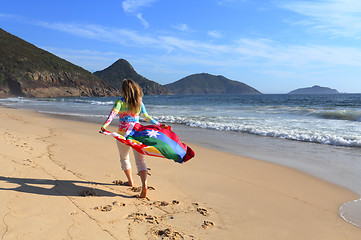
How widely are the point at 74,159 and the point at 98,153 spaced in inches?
29.1

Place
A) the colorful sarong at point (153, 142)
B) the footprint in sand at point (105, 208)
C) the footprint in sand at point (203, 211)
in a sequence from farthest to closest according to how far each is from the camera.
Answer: the colorful sarong at point (153, 142)
the footprint in sand at point (203, 211)
the footprint in sand at point (105, 208)

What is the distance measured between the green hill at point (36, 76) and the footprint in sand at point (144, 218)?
74.7 m

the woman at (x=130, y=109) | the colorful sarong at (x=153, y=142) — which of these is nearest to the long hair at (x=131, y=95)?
the woman at (x=130, y=109)

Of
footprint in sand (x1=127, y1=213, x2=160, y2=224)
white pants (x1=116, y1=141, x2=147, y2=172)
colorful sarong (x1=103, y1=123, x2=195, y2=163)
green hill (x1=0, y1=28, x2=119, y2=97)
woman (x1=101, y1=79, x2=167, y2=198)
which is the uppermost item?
green hill (x1=0, y1=28, x2=119, y2=97)

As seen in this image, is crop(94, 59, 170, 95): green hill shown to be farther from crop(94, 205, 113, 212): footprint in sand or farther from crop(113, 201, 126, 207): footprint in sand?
crop(94, 205, 113, 212): footprint in sand

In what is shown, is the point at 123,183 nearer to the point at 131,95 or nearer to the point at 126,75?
the point at 131,95

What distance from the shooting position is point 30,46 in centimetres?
9456

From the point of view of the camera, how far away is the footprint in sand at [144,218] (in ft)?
9.95

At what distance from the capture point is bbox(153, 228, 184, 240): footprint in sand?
2716 mm

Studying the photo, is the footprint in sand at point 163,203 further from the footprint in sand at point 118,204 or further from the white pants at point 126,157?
the white pants at point 126,157

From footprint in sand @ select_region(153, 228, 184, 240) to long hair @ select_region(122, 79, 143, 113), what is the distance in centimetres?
163

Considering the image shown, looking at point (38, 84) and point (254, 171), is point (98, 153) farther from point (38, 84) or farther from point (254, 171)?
point (38, 84)

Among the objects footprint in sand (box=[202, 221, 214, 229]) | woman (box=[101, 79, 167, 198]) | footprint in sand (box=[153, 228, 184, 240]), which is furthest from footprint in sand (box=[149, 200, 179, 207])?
footprint in sand (box=[153, 228, 184, 240])

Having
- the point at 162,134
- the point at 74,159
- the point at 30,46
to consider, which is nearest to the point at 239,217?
the point at 162,134
